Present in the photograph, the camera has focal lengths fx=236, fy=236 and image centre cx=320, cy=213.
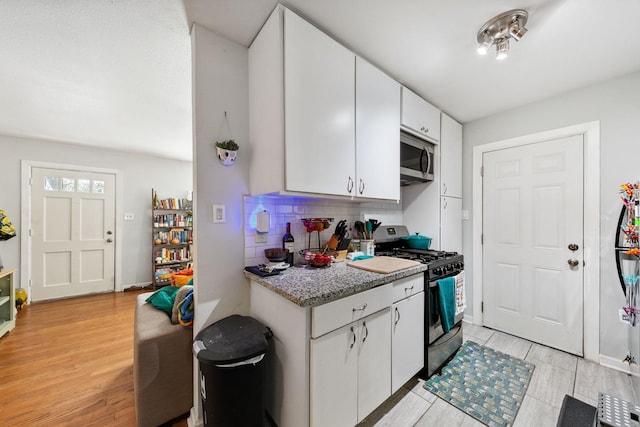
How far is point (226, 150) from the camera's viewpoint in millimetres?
1472

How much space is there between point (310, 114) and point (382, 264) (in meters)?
1.14

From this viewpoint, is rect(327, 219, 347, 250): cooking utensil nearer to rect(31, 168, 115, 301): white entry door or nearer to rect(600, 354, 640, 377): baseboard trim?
rect(600, 354, 640, 377): baseboard trim

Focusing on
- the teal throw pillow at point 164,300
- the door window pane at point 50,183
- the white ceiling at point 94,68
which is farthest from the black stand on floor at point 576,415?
the door window pane at point 50,183

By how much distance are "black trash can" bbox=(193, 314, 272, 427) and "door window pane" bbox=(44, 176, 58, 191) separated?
452cm

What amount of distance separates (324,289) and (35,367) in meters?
2.82

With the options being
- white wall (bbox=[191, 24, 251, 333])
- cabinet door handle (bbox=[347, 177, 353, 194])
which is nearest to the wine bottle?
white wall (bbox=[191, 24, 251, 333])

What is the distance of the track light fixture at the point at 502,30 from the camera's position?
4.54 feet

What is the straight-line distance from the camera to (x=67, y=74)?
2018mm

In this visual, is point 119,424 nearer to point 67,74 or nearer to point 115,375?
point 115,375

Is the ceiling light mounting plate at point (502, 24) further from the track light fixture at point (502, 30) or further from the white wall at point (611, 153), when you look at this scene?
the white wall at point (611, 153)

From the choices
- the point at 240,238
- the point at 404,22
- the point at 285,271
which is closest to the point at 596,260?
the point at 404,22

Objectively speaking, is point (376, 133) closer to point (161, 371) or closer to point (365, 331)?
point (365, 331)

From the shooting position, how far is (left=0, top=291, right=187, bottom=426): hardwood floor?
1.58 meters

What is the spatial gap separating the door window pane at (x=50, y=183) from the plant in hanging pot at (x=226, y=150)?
4.23m
